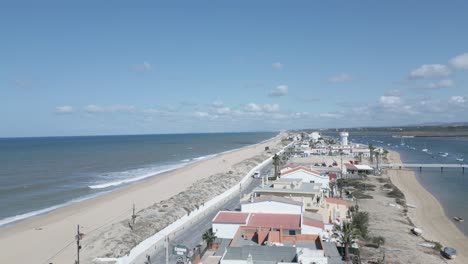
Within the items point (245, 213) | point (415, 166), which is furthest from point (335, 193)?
point (415, 166)

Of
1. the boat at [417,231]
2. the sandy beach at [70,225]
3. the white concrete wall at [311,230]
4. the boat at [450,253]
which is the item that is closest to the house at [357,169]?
the sandy beach at [70,225]

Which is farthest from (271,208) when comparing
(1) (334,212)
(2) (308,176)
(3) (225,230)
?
(2) (308,176)

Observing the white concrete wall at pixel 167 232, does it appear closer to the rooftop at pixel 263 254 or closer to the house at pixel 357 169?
the rooftop at pixel 263 254

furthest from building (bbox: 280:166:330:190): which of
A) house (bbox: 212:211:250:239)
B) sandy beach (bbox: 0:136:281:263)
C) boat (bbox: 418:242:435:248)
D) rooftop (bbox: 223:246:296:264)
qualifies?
rooftop (bbox: 223:246:296:264)

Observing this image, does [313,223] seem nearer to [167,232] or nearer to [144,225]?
[167,232]

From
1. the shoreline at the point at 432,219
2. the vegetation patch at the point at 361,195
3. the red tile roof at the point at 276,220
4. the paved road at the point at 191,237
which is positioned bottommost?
the shoreline at the point at 432,219

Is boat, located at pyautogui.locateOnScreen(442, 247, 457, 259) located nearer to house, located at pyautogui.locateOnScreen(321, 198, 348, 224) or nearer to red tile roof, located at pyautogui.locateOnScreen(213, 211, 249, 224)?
house, located at pyautogui.locateOnScreen(321, 198, 348, 224)

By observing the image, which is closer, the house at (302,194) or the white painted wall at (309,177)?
the house at (302,194)

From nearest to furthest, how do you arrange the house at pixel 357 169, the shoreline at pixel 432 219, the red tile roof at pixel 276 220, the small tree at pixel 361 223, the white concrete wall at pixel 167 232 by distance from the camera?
the white concrete wall at pixel 167 232
the red tile roof at pixel 276 220
the small tree at pixel 361 223
the shoreline at pixel 432 219
the house at pixel 357 169

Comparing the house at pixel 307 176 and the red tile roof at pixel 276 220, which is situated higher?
the house at pixel 307 176
